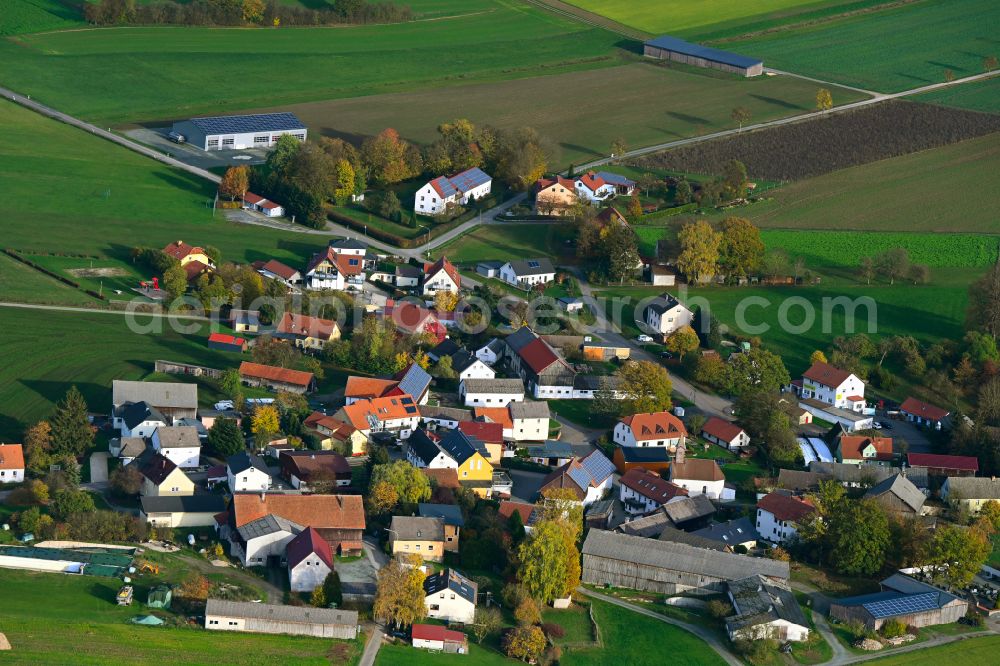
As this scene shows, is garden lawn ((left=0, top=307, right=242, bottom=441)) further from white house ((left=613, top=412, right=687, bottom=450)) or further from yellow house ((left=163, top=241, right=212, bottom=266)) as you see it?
white house ((left=613, top=412, right=687, bottom=450))

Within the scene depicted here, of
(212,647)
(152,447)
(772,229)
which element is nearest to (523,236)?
(772,229)

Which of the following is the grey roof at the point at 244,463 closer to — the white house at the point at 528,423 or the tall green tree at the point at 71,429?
the tall green tree at the point at 71,429

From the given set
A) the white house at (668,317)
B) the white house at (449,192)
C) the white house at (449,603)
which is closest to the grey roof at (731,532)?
the white house at (449,603)

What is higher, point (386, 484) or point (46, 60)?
point (46, 60)

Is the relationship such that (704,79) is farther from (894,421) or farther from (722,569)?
(722,569)

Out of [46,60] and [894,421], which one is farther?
[46,60]

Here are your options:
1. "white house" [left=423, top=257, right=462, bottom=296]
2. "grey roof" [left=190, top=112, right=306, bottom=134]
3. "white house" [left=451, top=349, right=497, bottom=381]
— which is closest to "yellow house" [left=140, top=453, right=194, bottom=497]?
"white house" [left=451, top=349, right=497, bottom=381]
